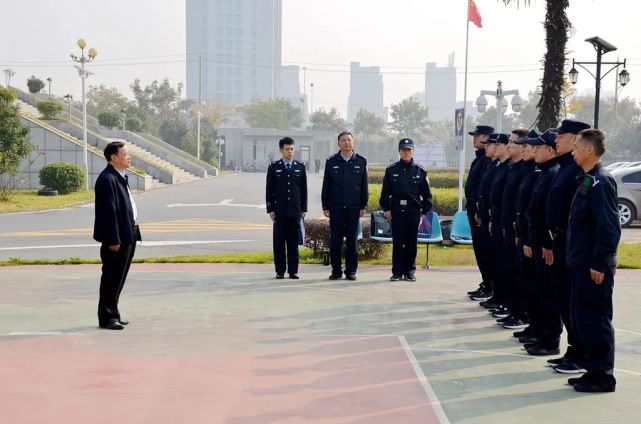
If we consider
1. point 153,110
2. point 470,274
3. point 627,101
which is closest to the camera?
point 470,274

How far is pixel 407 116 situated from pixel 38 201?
79396 mm

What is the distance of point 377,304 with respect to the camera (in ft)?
31.8

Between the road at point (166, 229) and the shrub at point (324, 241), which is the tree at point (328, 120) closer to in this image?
the road at point (166, 229)

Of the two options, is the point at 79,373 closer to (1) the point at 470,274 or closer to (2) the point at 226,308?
(2) the point at 226,308

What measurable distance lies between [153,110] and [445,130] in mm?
51621

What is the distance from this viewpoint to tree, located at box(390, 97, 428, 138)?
105 m

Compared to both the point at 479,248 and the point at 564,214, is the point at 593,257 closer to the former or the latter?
the point at 564,214

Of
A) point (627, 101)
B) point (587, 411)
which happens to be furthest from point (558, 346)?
point (627, 101)

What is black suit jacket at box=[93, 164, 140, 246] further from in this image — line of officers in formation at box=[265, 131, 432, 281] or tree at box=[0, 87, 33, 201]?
tree at box=[0, 87, 33, 201]

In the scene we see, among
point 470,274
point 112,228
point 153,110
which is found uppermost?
point 153,110

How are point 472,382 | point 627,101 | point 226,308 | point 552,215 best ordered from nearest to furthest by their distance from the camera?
point 472,382 < point 552,215 < point 226,308 < point 627,101

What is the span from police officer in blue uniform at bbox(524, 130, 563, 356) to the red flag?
19330 mm

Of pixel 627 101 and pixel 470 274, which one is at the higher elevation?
pixel 627 101

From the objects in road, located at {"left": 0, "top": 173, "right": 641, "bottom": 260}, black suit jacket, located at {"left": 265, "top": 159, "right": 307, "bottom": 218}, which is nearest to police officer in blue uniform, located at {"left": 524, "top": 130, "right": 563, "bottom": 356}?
black suit jacket, located at {"left": 265, "top": 159, "right": 307, "bottom": 218}
